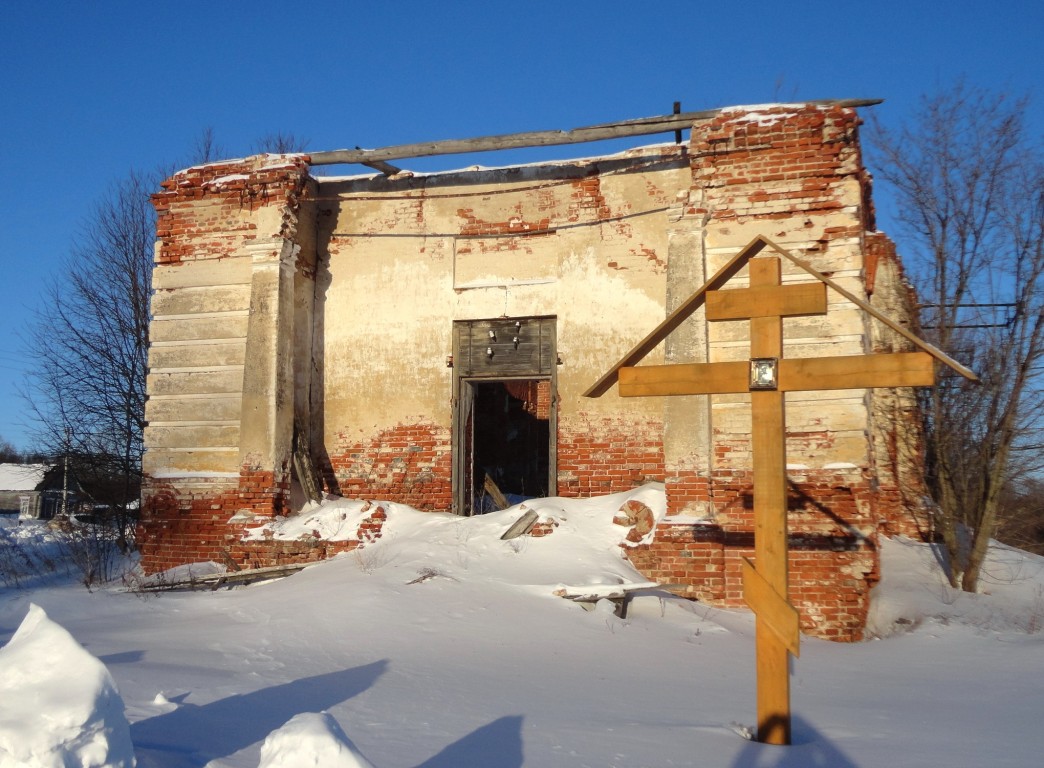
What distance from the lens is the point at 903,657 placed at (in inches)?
274

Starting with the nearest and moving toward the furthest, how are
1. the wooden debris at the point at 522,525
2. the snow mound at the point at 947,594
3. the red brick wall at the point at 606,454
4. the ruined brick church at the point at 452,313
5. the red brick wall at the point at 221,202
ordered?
the snow mound at the point at 947,594 → the ruined brick church at the point at 452,313 → the wooden debris at the point at 522,525 → the red brick wall at the point at 606,454 → the red brick wall at the point at 221,202

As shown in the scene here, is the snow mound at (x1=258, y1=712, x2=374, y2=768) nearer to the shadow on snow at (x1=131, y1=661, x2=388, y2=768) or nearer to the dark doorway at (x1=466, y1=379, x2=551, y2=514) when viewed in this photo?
the shadow on snow at (x1=131, y1=661, x2=388, y2=768)

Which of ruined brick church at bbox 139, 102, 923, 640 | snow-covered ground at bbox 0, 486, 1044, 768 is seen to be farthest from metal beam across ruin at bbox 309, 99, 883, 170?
snow-covered ground at bbox 0, 486, 1044, 768

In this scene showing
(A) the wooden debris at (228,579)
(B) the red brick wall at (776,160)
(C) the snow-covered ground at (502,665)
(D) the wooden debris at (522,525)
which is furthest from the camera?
(A) the wooden debris at (228,579)

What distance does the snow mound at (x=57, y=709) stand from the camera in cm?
282

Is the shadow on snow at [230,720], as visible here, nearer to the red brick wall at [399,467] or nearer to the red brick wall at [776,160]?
the red brick wall at [399,467]

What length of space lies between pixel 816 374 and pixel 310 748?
3.17m

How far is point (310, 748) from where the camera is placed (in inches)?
108

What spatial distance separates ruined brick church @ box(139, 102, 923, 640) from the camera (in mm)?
8781

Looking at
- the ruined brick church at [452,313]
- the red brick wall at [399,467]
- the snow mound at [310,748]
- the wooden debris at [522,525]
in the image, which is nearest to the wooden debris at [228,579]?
the ruined brick church at [452,313]

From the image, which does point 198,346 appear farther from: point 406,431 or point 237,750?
point 237,750

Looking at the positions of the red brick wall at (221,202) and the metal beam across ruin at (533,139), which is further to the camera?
the red brick wall at (221,202)

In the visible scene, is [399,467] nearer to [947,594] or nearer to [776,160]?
[776,160]

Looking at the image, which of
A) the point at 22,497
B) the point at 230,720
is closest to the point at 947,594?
the point at 230,720
